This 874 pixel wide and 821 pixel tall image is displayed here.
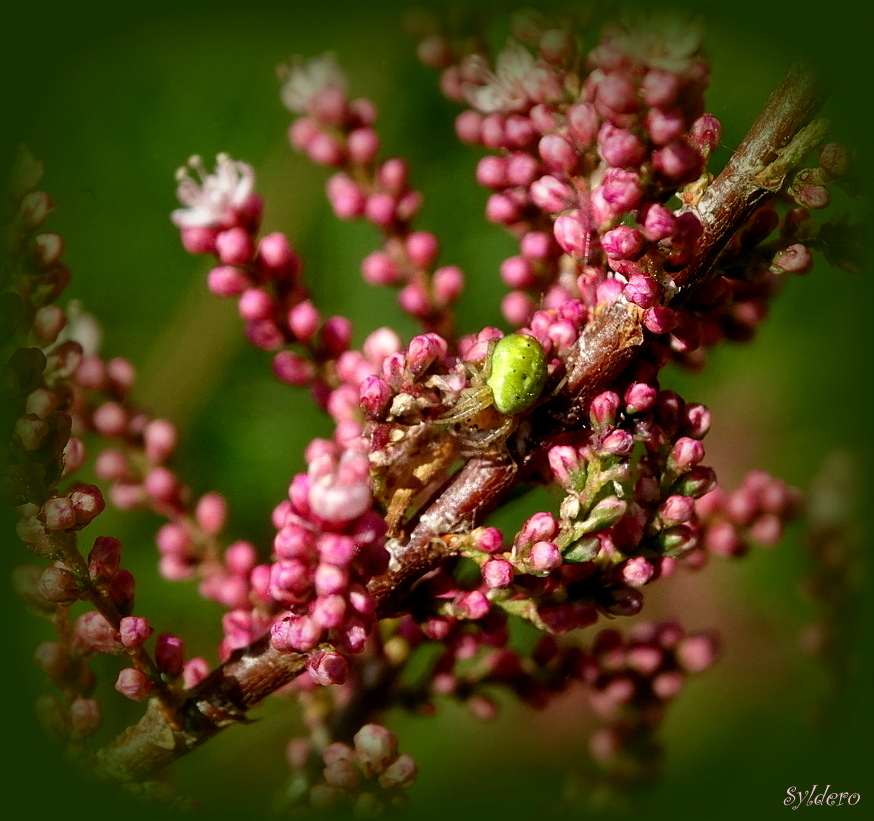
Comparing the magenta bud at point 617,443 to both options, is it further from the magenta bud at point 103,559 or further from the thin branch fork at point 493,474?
the magenta bud at point 103,559

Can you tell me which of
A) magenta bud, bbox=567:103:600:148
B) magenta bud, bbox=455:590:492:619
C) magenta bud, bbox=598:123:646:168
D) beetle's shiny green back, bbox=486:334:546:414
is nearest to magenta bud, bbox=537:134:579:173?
magenta bud, bbox=567:103:600:148

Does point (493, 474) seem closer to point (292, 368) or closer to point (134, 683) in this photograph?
point (292, 368)

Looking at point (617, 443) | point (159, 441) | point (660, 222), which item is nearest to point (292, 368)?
point (159, 441)

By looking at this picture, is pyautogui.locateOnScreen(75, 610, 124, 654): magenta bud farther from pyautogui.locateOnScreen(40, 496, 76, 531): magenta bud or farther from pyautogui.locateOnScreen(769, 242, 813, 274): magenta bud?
pyautogui.locateOnScreen(769, 242, 813, 274): magenta bud

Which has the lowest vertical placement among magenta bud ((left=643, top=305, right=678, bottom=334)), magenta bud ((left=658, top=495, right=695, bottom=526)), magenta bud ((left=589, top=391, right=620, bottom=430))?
magenta bud ((left=658, top=495, right=695, bottom=526))

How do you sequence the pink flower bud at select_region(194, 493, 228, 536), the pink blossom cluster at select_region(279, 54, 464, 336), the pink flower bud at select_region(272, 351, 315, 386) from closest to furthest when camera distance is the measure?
the pink flower bud at select_region(272, 351, 315, 386)
the pink blossom cluster at select_region(279, 54, 464, 336)
the pink flower bud at select_region(194, 493, 228, 536)

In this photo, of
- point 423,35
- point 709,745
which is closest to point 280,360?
point 423,35

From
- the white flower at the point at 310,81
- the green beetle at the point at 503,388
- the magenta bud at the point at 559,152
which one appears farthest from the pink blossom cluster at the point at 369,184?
the green beetle at the point at 503,388
